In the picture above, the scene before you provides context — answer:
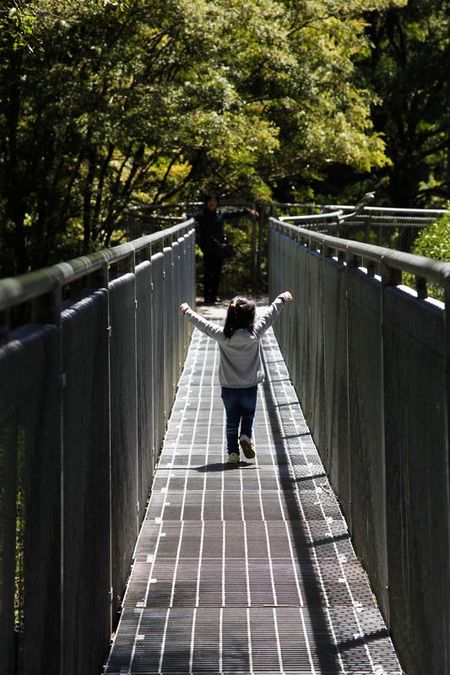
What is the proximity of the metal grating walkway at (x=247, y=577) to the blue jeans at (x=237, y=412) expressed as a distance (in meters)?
0.22

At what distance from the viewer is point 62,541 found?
13.2 ft

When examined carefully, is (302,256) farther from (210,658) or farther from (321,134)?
(321,134)

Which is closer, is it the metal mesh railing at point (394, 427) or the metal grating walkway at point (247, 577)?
the metal mesh railing at point (394, 427)

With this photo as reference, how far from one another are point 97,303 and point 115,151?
22110 millimetres

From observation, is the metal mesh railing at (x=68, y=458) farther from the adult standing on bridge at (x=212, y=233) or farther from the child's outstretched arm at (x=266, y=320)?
the adult standing on bridge at (x=212, y=233)

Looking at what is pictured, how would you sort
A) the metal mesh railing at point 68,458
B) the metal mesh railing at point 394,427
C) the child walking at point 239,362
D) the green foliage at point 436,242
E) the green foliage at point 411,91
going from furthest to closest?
the green foliage at point 411,91
the green foliage at point 436,242
the child walking at point 239,362
the metal mesh railing at point 394,427
the metal mesh railing at point 68,458

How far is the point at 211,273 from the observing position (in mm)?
23500

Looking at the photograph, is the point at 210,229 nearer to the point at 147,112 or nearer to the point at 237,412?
the point at 147,112

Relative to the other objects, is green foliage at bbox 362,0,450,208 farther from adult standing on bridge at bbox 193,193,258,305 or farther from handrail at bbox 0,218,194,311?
handrail at bbox 0,218,194,311

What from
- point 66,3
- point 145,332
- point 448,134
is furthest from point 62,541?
point 448,134

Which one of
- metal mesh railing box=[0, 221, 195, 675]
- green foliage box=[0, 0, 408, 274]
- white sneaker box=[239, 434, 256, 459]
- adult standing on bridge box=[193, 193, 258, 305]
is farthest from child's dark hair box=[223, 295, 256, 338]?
adult standing on bridge box=[193, 193, 258, 305]

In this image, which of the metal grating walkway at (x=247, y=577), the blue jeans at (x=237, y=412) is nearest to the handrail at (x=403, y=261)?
the metal grating walkway at (x=247, y=577)

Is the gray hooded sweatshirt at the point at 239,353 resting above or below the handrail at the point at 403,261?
below

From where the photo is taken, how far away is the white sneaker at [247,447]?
996 cm
